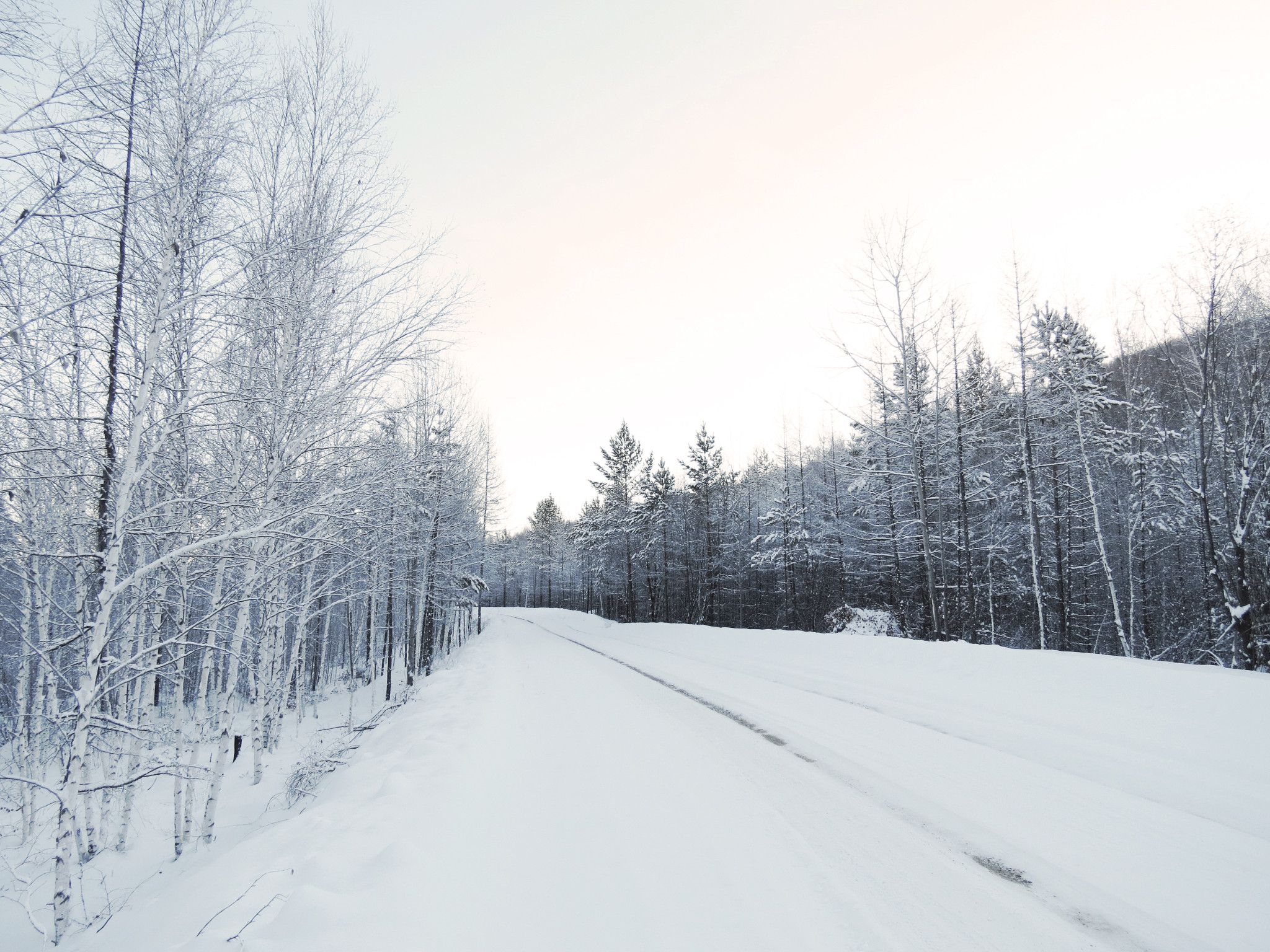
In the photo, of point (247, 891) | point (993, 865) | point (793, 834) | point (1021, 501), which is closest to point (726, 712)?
point (793, 834)

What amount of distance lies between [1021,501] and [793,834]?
24196mm

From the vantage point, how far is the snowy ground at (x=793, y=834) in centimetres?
261

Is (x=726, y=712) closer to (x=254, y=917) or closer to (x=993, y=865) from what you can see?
(x=993, y=865)

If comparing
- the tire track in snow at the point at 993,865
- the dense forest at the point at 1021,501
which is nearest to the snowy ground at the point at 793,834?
the tire track in snow at the point at 993,865

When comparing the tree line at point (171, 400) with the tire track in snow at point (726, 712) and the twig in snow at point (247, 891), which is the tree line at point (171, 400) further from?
the tire track in snow at point (726, 712)

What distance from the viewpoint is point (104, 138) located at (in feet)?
13.3

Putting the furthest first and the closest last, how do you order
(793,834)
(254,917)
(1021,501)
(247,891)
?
(1021,501)
(793,834)
(247,891)
(254,917)

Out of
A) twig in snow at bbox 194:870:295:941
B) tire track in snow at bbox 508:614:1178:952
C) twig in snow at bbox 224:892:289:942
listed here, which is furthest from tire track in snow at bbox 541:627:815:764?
twig in snow at bbox 194:870:295:941

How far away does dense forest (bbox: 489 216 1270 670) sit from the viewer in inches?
430

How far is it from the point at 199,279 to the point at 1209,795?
9.41 metres

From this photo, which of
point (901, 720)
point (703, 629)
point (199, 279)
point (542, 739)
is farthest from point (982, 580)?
point (199, 279)

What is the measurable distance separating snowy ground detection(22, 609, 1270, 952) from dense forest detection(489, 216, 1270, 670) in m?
8.05

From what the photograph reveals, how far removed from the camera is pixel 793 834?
348 centimetres

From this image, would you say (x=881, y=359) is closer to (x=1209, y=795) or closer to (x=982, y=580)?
(x=1209, y=795)
